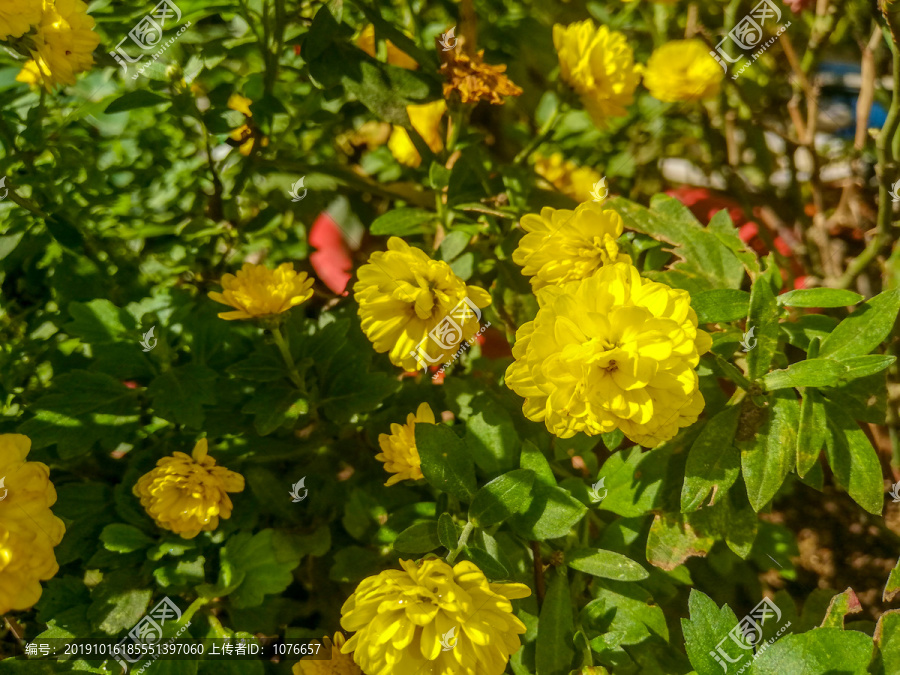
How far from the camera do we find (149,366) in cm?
83

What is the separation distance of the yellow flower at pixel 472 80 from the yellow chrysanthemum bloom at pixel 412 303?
0.24 meters

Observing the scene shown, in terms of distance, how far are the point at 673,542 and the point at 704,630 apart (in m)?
0.11

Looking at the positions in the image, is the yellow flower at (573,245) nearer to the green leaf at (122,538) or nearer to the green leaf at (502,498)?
the green leaf at (502,498)

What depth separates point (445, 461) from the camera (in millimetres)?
680

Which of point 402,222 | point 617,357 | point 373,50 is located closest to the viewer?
point 617,357

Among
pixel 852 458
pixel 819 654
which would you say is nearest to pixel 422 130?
pixel 852 458

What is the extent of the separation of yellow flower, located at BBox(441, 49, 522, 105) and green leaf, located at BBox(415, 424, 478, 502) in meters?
0.40

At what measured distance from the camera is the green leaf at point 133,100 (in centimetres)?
83

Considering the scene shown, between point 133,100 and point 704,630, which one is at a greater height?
point 133,100

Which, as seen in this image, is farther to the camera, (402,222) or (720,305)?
(402,222)

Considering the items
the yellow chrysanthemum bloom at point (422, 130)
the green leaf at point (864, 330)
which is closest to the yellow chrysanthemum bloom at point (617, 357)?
the green leaf at point (864, 330)

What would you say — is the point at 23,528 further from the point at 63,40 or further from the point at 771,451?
the point at 771,451

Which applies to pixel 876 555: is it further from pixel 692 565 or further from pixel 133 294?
pixel 133 294

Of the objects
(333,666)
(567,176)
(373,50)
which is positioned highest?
(373,50)
